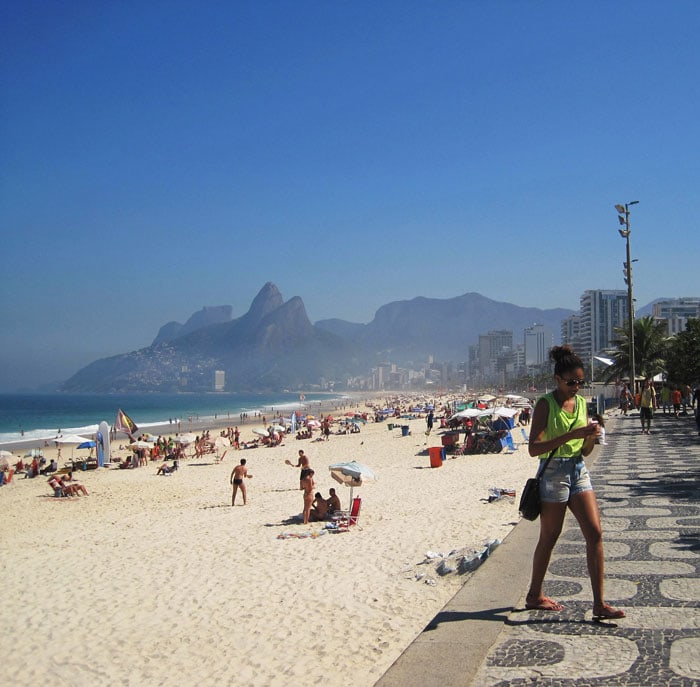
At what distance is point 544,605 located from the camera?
3961mm

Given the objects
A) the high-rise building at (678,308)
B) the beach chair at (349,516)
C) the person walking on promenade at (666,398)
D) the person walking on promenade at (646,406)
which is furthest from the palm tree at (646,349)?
the high-rise building at (678,308)

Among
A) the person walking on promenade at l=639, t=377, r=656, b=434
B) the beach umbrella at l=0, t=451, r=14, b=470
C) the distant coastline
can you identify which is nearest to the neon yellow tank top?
the person walking on promenade at l=639, t=377, r=656, b=434

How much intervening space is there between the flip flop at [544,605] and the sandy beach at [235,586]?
2.95ft

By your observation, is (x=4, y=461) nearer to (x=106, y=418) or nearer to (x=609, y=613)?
(x=609, y=613)

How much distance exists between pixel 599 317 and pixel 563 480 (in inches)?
6928

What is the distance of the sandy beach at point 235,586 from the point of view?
181 inches

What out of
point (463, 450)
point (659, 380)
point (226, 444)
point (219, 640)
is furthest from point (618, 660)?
point (659, 380)

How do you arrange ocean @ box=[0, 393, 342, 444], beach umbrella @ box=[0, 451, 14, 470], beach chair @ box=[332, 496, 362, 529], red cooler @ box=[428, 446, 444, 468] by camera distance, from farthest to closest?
ocean @ box=[0, 393, 342, 444] < beach umbrella @ box=[0, 451, 14, 470] < red cooler @ box=[428, 446, 444, 468] < beach chair @ box=[332, 496, 362, 529]

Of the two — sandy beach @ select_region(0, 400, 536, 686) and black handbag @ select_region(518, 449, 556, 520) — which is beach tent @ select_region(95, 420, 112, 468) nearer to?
sandy beach @ select_region(0, 400, 536, 686)

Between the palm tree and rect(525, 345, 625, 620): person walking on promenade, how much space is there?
33.9 metres

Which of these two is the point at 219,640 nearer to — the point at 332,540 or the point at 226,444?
the point at 332,540

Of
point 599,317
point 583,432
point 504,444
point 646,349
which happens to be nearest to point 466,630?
point 583,432

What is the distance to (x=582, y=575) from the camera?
4.79m

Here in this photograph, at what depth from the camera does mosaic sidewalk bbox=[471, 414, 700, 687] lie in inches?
122
